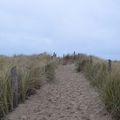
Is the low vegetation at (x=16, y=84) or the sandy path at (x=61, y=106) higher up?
the low vegetation at (x=16, y=84)

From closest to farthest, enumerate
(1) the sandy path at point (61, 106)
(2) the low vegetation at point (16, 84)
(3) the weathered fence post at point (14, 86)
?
→ 1. (1) the sandy path at point (61, 106)
2. (2) the low vegetation at point (16, 84)
3. (3) the weathered fence post at point (14, 86)

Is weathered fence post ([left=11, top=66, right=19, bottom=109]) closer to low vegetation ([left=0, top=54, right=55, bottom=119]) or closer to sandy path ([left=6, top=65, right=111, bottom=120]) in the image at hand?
low vegetation ([left=0, top=54, right=55, bottom=119])

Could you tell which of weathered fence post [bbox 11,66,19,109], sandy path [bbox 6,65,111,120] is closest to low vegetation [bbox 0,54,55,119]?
weathered fence post [bbox 11,66,19,109]

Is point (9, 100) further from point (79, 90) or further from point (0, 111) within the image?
point (79, 90)

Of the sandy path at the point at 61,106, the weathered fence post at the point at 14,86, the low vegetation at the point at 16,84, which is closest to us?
the sandy path at the point at 61,106

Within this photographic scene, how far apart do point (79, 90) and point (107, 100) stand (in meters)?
4.49

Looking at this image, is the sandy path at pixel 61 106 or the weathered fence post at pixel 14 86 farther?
the weathered fence post at pixel 14 86

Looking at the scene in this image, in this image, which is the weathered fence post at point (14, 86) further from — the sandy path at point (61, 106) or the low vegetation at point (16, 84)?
the sandy path at point (61, 106)

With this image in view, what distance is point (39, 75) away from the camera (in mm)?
A: 14297

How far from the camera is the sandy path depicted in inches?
418

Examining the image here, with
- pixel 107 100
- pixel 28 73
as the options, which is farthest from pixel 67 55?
pixel 107 100

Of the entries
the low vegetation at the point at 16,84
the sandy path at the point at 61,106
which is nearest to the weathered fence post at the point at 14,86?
the low vegetation at the point at 16,84

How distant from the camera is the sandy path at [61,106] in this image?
10617 millimetres

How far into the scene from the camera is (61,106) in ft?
38.7
